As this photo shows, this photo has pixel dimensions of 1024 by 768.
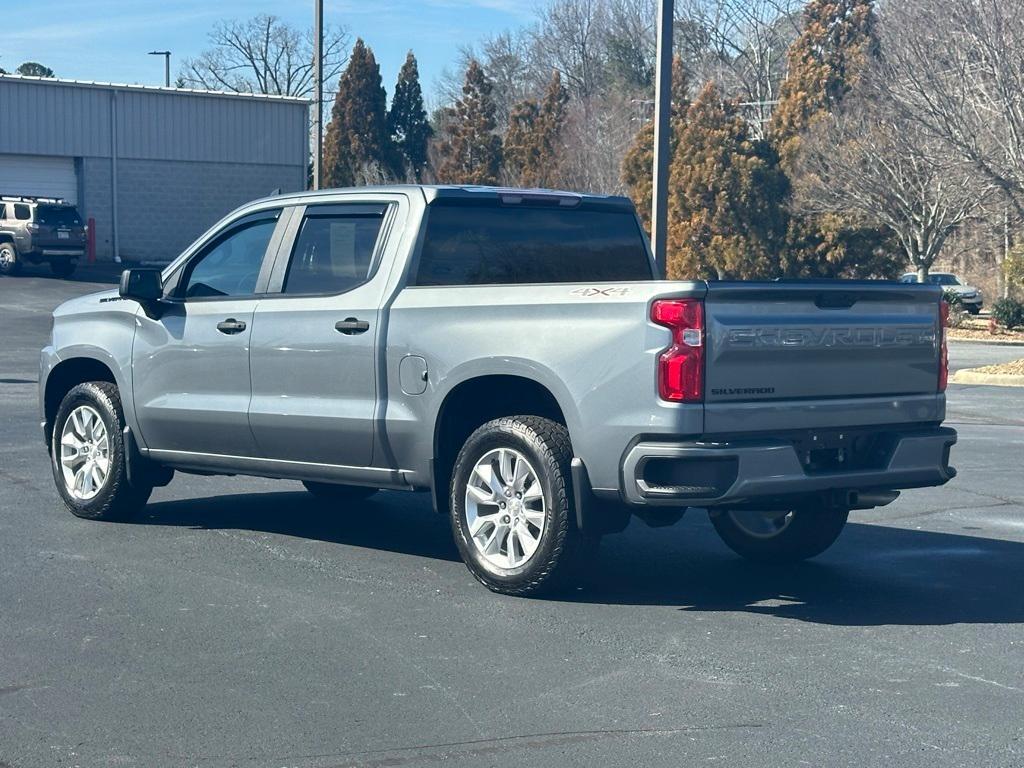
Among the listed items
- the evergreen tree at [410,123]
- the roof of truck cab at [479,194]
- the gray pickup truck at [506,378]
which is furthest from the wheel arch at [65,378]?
the evergreen tree at [410,123]

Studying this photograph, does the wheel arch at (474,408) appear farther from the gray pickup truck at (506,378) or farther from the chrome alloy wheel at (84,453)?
the chrome alloy wheel at (84,453)

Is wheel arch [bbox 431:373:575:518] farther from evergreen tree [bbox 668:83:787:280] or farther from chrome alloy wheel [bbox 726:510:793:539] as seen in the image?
evergreen tree [bbox 668:83:787:280]

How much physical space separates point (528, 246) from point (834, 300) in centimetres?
190

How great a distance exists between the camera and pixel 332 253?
7.93 meters

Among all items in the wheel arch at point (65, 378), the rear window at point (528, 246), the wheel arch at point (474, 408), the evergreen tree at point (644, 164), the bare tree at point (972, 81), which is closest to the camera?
the wheel arch at point (474, 408)

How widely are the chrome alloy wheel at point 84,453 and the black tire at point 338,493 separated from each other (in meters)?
1.50

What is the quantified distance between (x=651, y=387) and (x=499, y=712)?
69.9 inches

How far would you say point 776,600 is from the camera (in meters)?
7.04

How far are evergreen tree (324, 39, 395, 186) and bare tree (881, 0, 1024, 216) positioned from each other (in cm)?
3599

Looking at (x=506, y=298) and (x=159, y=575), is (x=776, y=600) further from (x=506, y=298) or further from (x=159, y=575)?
(x=159, y=575)

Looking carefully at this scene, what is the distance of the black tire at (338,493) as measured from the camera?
9852 millimetres

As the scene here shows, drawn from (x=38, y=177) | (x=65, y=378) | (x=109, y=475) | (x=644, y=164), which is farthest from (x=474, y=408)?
(x=38, y=177)

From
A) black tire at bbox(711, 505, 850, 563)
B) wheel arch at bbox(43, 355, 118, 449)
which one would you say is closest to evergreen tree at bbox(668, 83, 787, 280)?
wheel arch at bbox(43, 355, 118, 449)

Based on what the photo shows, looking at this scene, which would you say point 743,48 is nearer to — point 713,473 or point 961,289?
point 961,289
